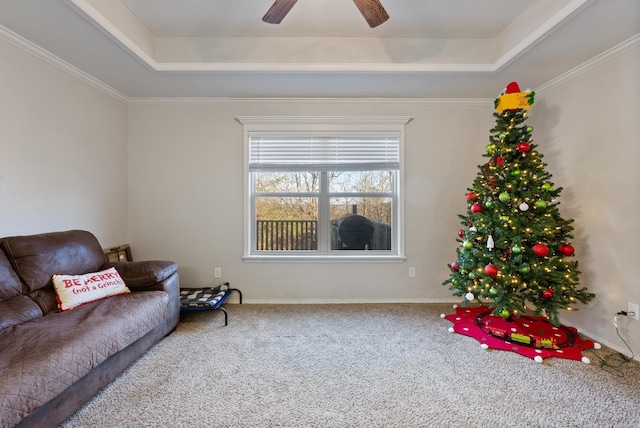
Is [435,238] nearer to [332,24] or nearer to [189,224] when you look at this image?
[332,24]

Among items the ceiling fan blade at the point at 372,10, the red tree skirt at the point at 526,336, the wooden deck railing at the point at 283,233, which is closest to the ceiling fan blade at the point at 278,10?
the ceiling fan blade at the point at 372,10

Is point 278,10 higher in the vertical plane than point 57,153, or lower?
higher

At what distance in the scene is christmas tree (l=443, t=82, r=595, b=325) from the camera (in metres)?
2.18

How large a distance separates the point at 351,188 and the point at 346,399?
224 centimetres

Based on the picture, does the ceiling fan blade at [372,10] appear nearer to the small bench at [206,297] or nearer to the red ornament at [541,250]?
the red ornament at [541,250]

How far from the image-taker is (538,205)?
7.20ft

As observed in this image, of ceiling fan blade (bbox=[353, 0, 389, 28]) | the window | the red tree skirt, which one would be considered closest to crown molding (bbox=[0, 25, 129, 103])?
the window

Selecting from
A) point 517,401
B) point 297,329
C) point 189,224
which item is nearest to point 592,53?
point 517,401

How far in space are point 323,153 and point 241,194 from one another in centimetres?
112

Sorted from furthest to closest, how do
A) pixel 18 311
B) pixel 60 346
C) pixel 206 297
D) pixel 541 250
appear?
pixel 206 297
pixel 541 250
pixel 18 311
pixel 60 346

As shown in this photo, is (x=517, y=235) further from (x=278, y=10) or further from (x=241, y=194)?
(x=241, y=194)

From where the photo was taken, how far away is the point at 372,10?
1.67 m

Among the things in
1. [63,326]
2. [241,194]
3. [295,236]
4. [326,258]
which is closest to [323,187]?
[295,236]

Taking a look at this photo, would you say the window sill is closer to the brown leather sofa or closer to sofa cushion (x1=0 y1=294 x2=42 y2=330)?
the brown leather sofa
